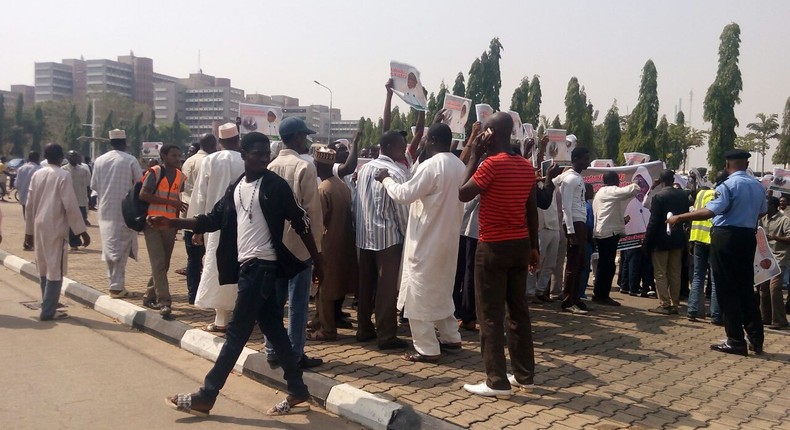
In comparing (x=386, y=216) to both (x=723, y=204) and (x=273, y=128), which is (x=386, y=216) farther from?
(x=273, y=128)

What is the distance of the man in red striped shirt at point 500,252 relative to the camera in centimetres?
480

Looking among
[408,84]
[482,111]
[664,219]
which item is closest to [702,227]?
[664,219]

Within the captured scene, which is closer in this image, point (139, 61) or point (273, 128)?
point (273, 128)

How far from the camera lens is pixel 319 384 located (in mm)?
5062

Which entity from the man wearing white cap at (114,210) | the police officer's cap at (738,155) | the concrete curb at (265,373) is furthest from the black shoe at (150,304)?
the police officer's cap at (738,155)

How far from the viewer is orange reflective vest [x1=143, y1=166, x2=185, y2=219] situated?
7473 mm

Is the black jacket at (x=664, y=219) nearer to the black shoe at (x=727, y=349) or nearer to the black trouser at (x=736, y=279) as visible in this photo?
the black trouser at (x=736, y=279)

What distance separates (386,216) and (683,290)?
6.76 meters

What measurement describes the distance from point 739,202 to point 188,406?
5268 mm

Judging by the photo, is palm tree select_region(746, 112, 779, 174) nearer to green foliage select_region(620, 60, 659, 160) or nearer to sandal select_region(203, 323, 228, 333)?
green foliage select_region(620, 60, 659, 160)

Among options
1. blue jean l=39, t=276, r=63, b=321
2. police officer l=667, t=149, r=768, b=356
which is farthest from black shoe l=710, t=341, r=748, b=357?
blue jean l=39, t=276, r=63, b=321

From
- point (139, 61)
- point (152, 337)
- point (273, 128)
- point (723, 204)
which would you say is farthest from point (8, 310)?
point (139, 61)

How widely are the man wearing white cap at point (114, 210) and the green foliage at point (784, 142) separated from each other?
→ 215ft

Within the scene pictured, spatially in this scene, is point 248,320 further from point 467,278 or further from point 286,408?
point 467,278
